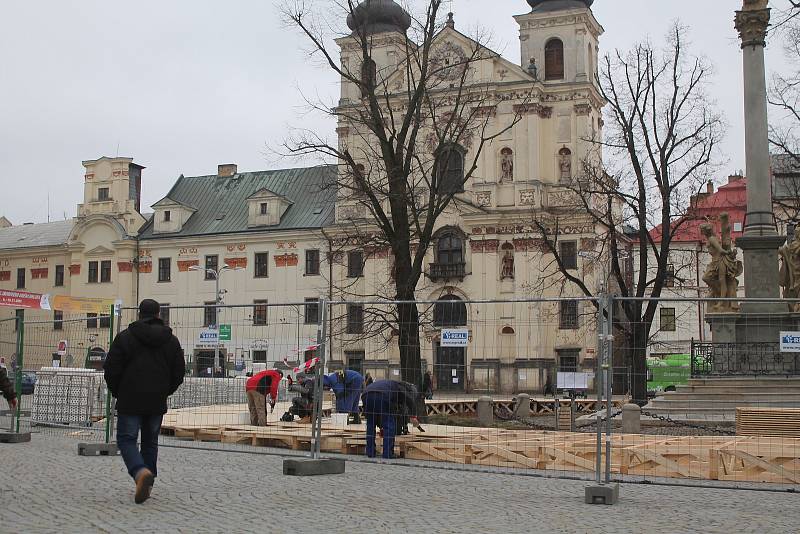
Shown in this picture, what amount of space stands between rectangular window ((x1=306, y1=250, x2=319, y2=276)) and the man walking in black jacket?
52.6m

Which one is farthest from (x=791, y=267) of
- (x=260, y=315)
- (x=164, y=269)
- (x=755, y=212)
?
(x=164, y=269)

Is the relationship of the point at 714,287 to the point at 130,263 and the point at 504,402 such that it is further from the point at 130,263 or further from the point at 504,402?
the point at 130,263

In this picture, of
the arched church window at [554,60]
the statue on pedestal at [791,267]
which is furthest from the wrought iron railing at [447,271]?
the statue on pedestal at [791,267]

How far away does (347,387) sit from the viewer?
60.6 feet

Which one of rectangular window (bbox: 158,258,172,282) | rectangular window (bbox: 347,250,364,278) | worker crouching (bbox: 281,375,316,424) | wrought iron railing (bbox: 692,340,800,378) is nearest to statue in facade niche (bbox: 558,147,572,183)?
rectangular window (bbox: 347,250,364,278)

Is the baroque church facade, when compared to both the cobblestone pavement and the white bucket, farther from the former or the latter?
the cobblestone pavement

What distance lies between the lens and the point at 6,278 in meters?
74.1

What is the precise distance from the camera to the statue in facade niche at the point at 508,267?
57.0 meters

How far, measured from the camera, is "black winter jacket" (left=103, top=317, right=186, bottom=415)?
10.5 meters

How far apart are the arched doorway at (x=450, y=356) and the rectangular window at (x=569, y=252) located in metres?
39.6

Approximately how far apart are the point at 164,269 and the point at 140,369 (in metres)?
58.8

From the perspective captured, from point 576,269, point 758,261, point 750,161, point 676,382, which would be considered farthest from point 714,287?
point 576,269

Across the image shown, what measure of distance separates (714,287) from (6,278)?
6011 centimetres

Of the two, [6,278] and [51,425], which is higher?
[6,278]
